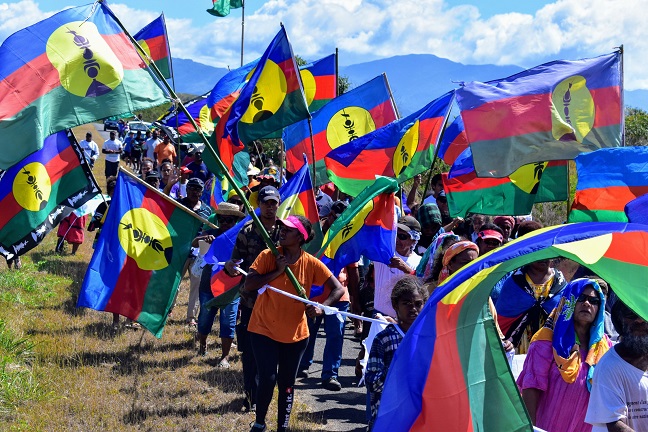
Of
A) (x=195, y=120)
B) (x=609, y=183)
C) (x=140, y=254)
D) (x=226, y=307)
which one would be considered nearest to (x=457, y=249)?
(x=609, y=183)

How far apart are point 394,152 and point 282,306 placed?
4022 mm

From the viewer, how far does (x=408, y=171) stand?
→ 9820 mm

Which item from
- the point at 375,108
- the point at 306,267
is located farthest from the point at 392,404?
the point at 375,108

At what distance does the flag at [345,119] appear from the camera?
12.0m

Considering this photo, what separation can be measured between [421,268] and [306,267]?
3.05 ft

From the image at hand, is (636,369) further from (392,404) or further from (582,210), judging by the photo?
(582,210)

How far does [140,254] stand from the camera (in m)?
8.20

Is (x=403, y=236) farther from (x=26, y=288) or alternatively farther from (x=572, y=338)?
(x=26, y=288)

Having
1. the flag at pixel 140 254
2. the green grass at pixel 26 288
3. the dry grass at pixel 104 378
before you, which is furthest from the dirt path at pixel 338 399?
the green grass at pixel 26 288

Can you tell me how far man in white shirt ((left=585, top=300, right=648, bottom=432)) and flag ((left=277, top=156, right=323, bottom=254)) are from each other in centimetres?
421

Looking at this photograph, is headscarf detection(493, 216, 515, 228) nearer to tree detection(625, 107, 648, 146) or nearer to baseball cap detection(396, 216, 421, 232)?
baseball cap detection(396, 216, 421, 232)

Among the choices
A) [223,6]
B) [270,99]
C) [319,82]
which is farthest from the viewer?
[223,6]

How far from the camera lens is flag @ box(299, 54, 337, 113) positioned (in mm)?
13188

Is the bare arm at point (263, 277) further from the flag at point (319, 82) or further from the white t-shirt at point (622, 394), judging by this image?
the flag at point (319, 82)
